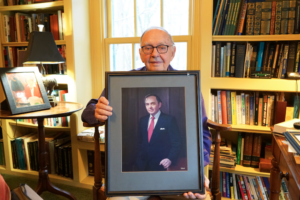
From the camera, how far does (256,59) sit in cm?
176

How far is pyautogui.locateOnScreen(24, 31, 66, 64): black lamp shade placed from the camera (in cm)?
162

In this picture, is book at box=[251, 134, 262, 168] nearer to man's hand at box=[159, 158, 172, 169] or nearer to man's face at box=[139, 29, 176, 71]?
man's face at box=[139, 29, 176, 71]

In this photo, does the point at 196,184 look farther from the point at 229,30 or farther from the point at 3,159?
the point at 3,159

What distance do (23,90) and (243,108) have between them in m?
1.71

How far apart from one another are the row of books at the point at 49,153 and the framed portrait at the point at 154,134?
1.46m

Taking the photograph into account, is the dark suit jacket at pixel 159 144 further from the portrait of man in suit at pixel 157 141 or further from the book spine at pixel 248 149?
the book spine at pixel 248 149

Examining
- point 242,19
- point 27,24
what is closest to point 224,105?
point 242,19

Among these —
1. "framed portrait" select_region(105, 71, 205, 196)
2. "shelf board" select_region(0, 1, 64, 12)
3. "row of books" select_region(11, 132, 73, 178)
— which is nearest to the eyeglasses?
"framed portrait" select_region(105, 71, 205, 196)

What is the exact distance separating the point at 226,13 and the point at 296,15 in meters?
0.49

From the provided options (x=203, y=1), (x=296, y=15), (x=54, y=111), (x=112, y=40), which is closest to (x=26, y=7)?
(x=112, y=40)

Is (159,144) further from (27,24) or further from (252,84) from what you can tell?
(27,24)

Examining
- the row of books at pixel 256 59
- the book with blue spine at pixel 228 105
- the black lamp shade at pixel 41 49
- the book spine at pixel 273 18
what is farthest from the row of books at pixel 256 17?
the black lamp shade at pixel 41 49

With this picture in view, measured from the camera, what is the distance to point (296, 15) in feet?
5.30

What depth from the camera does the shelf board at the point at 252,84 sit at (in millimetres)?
1642
